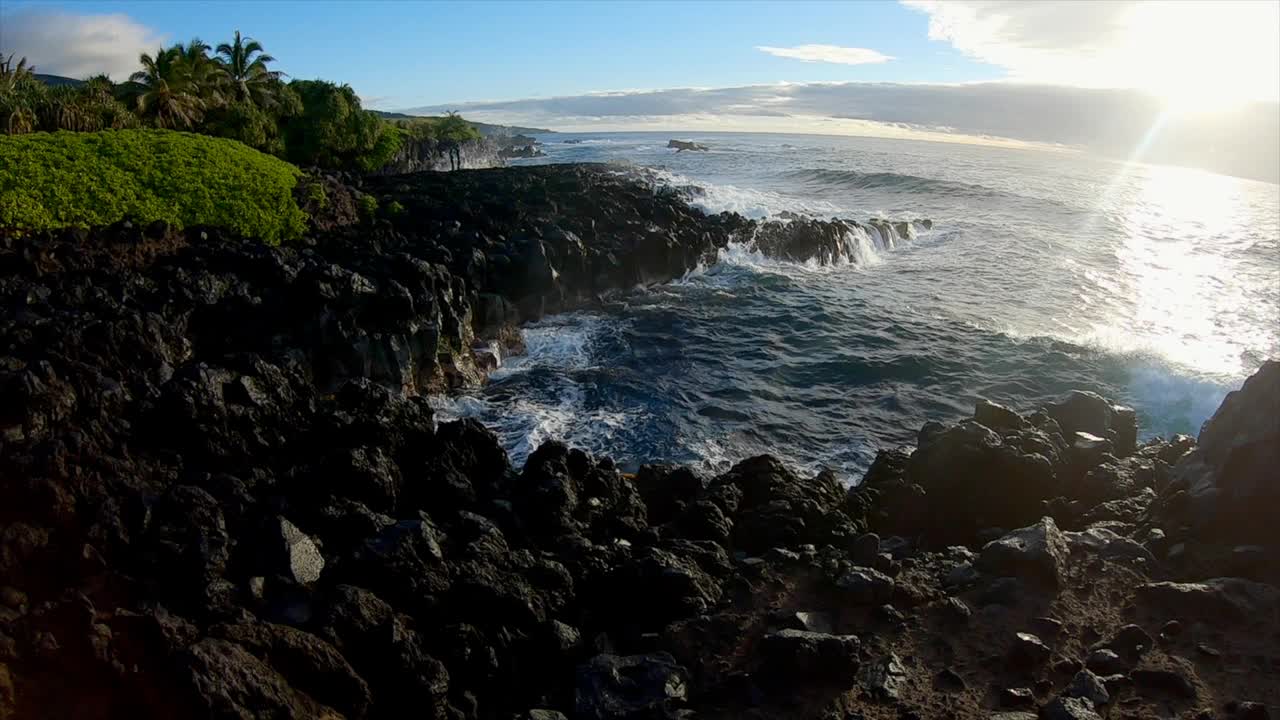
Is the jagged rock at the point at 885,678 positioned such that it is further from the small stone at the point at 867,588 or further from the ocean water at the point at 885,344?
the ocean water at the point at 885,344

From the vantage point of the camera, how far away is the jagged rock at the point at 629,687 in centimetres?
720

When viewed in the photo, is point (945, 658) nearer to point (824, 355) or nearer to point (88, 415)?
point (88, 415)

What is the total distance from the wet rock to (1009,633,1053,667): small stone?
6.07 ft

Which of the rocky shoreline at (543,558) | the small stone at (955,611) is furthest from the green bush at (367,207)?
the small stone at (955,611)

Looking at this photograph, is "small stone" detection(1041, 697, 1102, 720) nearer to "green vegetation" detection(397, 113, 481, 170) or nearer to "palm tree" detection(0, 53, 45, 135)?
"palm tree" detection(0, 53, 45, 135)

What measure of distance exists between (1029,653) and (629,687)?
4456mm

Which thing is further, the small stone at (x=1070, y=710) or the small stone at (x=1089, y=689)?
the small stone at (x=1089, y=689)

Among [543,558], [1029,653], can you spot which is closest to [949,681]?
[1029,653]

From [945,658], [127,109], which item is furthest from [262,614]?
[127,109]

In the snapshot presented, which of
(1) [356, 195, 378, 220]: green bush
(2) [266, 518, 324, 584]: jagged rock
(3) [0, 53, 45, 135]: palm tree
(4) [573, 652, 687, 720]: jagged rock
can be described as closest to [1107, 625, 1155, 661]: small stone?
(4) [573, 652, 687, 720]: jagged rock

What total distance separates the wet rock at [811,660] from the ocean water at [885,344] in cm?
834

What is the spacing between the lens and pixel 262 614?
739 cm

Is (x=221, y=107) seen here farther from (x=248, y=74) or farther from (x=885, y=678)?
(x=885, y=678)

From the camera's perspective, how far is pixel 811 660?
25.6 ft
